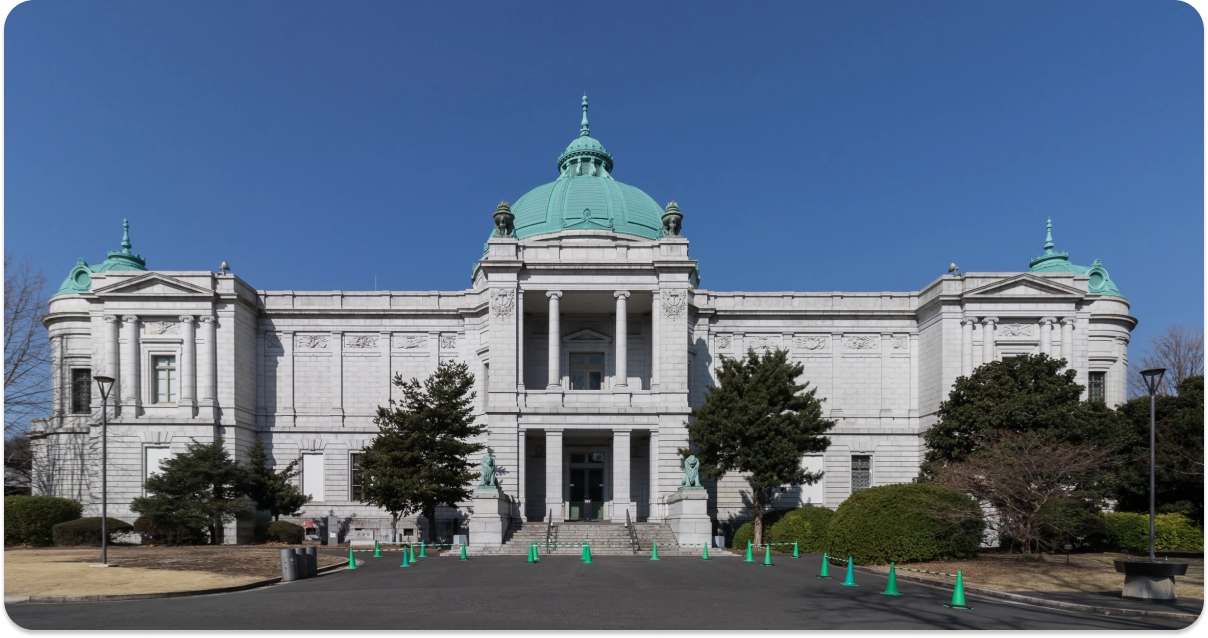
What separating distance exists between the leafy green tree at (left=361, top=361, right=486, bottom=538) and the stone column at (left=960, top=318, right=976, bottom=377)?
2303cm

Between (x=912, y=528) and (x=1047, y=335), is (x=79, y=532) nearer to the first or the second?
(x=912, y=528)

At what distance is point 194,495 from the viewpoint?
3372cm

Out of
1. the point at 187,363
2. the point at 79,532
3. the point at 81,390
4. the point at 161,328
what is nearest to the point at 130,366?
the point at 161,328

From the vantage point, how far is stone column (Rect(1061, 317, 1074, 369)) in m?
41.1

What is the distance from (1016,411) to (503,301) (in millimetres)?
21881

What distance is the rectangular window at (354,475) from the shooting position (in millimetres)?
43094

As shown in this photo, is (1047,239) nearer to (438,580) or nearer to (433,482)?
(433,482)

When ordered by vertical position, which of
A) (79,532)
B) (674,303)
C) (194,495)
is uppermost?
(674,303)

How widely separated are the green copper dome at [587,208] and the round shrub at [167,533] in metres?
24.0

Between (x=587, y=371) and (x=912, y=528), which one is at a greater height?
(x=587, y=371)

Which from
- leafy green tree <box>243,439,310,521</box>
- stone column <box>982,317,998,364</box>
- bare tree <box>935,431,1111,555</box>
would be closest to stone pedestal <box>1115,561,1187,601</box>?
bare tree <box>935,431,1111,555</box>

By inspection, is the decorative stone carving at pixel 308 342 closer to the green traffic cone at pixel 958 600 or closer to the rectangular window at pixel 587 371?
the rectangular window at pixel 587 371

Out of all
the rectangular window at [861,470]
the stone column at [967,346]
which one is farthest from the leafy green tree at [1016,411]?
the rectangular window at [861,470]

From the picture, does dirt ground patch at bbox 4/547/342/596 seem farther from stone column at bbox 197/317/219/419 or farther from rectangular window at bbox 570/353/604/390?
rectangular window at bbox 570/353/604/390
